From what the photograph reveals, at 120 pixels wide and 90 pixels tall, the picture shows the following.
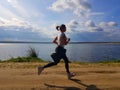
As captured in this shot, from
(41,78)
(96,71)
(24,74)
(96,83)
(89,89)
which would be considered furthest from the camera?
(96,71)

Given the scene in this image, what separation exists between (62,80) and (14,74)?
228 centimetres

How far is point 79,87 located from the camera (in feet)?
31.5

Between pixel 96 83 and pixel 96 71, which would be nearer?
pixel 96 83

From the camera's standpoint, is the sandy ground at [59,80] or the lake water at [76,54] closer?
the sandy ground at [59,80]

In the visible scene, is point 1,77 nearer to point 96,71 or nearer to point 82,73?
point 82,73

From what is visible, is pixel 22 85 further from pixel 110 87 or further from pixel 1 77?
pixel 110 87

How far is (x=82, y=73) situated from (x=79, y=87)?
2.71m

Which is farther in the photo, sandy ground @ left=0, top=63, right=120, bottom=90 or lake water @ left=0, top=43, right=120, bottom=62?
lake water @ left=0, top=43, right=120, bottom=62

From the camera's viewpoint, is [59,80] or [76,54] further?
[76,54]

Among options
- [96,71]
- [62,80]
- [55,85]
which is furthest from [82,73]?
[55,85]

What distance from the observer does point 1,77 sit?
1129 cm

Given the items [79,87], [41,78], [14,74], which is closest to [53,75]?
[41,78]

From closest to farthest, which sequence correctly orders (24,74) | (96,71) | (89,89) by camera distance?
(89,89) → (24,74) → (96,71)

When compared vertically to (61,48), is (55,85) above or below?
below
